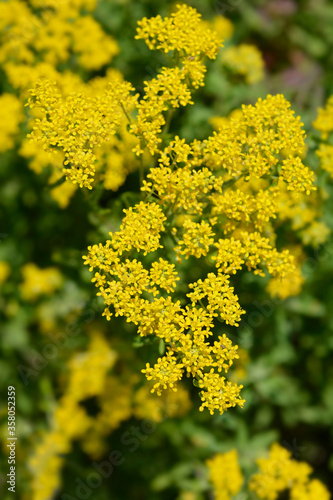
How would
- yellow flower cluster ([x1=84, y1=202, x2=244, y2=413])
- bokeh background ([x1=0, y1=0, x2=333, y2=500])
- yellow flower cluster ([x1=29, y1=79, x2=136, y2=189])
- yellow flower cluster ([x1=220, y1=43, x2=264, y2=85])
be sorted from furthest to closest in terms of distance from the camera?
yellow flower cluster ([x1=220, y1=43, x2=264, y2=85])
bokeh background ([x1=0, y1=0, x2=333, y2=500])
yellow flower cluster ([x1=29, y1=79, x2=136, y2=189])
yellow flower cluster ([x1=84, y1=202, x2=244, y2=413])

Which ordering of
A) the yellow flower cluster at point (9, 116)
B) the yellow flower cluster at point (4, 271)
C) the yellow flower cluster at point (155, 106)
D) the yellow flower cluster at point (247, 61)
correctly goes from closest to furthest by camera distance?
1. the yellow flower cluster at point (155, 106)
2. the yellow flower cluster at point (9, 116)
3. the yellow flower cluster at point (4, 271)
4. the yellow flower cluster at point (247, 61)

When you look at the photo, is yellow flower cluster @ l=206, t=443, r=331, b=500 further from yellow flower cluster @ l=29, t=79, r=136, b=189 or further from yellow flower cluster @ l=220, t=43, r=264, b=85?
yellow flower cluster @ l=220, t=43, r=264, b=85

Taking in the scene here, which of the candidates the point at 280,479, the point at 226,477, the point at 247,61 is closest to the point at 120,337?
the point at 226,477

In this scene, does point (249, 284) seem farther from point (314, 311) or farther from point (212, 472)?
point (212, 472)

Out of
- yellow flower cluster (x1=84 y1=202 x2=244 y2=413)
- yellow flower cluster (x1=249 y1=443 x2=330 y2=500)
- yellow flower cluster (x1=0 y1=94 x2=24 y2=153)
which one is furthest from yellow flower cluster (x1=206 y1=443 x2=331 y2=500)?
yellow flower cluster (x1=0 y1=94 x2=24 y2=153)

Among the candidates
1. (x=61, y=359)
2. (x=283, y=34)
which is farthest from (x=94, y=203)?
(x=283, y=34)

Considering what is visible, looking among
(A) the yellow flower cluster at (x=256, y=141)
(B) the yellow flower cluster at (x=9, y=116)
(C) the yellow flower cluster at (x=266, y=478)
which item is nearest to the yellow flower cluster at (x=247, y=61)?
(A) the yellow flower cluster at (x=256, y=141)

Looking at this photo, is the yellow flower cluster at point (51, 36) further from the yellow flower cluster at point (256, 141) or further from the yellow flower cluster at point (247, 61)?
the yellow flower cluster at point (256, 141)
